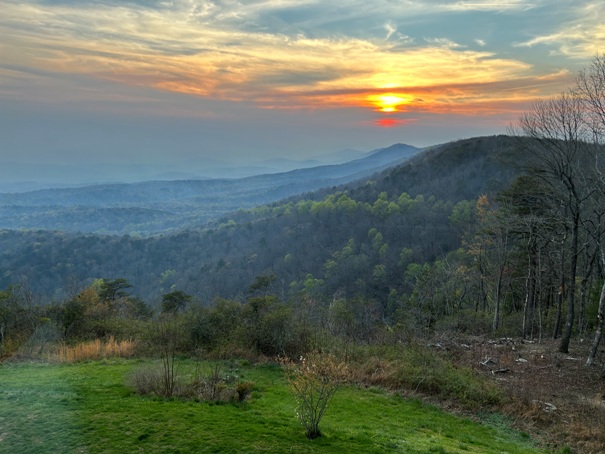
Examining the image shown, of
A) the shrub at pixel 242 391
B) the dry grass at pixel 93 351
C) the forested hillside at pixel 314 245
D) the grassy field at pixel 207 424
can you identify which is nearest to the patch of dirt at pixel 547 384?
the grassy field at pixel 207 424

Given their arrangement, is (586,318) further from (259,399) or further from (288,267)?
(288,267)

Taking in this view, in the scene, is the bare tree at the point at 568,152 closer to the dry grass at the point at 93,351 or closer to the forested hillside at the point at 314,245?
the dry grass at the point at 93,351

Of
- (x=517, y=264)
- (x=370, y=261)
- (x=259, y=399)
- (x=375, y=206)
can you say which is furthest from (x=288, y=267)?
(x=259, y=399)

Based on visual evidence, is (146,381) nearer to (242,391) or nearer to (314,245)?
(242,391)

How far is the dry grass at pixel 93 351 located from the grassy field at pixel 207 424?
295cm

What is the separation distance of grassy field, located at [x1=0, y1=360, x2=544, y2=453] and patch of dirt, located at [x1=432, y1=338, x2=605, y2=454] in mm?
959

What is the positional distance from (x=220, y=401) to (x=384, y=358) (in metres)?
7.31

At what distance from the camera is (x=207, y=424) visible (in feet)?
26.7

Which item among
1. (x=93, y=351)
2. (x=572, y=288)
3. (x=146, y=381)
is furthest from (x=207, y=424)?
(x=572, y=288)

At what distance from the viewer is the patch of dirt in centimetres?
1020

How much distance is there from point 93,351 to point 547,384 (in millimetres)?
16648

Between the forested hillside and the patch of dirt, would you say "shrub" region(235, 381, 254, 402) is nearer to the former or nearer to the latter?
the patch of dirt

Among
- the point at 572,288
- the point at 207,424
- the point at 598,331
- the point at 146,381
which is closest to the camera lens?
the point at 207,424

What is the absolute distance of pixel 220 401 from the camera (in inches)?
399
